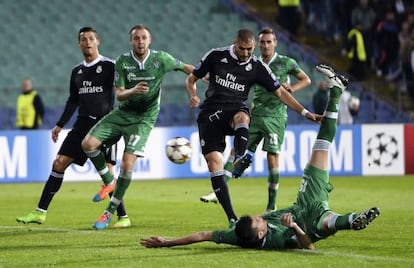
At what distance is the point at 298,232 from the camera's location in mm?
10422

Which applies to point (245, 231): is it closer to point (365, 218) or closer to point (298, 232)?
point (298, 232)

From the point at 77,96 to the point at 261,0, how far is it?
58.5 ft

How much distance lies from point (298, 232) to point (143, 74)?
151 inches

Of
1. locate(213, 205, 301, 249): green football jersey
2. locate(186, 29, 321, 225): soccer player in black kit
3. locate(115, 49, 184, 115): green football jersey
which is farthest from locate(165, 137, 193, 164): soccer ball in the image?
locate(213, 205, 301, 249): green football jersey

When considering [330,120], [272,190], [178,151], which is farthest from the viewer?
[178,151]

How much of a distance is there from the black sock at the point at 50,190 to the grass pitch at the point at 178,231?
0.95 ft

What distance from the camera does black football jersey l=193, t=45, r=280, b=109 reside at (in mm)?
13266

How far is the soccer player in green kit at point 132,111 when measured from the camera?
44.2 ft

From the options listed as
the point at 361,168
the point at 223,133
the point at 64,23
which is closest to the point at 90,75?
the point at 223,133

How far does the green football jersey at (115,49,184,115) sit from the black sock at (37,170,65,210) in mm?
1215

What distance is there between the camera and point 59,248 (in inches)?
452

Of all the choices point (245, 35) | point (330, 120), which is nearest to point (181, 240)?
point (330, 120)

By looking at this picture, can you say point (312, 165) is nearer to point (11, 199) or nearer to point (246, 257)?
point (246, 257)

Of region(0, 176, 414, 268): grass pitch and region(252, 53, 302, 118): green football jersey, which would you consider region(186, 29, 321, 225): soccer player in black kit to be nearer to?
region(0, 176, 414, 268): grass pitch
